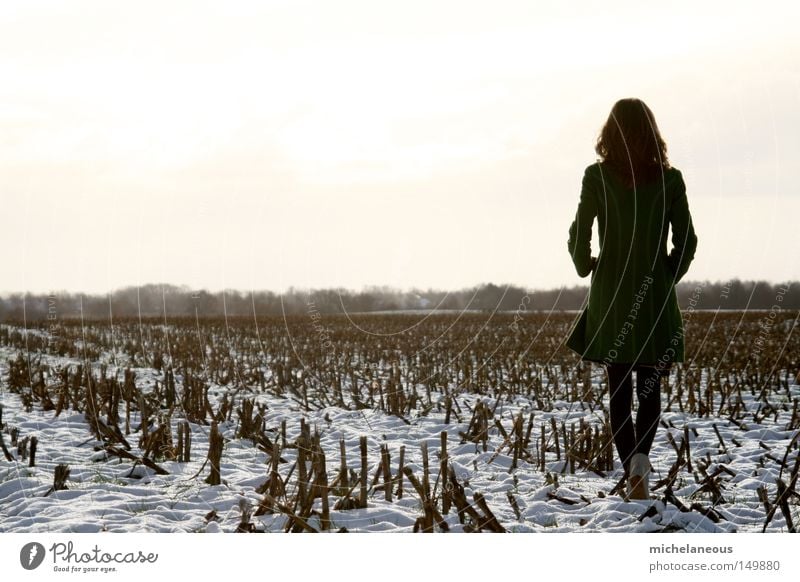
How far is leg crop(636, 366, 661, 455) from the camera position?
4.84m

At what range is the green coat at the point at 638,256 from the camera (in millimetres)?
4715

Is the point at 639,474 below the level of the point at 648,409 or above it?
below

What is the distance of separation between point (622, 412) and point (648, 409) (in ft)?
0.52

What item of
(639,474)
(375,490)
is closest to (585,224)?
(639,474)

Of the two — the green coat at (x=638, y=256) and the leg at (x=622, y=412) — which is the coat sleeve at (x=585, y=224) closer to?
the green coat at (x=638, y=256)

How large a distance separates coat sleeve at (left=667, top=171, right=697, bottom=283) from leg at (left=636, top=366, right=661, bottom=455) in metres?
0.67

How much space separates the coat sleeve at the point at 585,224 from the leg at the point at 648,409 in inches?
30.3

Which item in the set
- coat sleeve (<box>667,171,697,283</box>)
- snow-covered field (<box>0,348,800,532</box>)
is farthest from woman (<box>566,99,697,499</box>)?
snow-covered field (<box>0,348,800,532</box>)

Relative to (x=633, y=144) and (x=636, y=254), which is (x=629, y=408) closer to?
(x=636, y=254)

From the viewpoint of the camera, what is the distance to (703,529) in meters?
4.55

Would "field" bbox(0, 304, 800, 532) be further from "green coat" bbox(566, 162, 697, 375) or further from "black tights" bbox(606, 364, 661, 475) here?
"green coat" bbox(566, 162, 697, 375)

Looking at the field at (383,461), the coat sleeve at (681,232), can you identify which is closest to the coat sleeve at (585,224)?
the coat sleeve at (681,232)

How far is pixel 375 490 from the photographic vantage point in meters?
5.19
